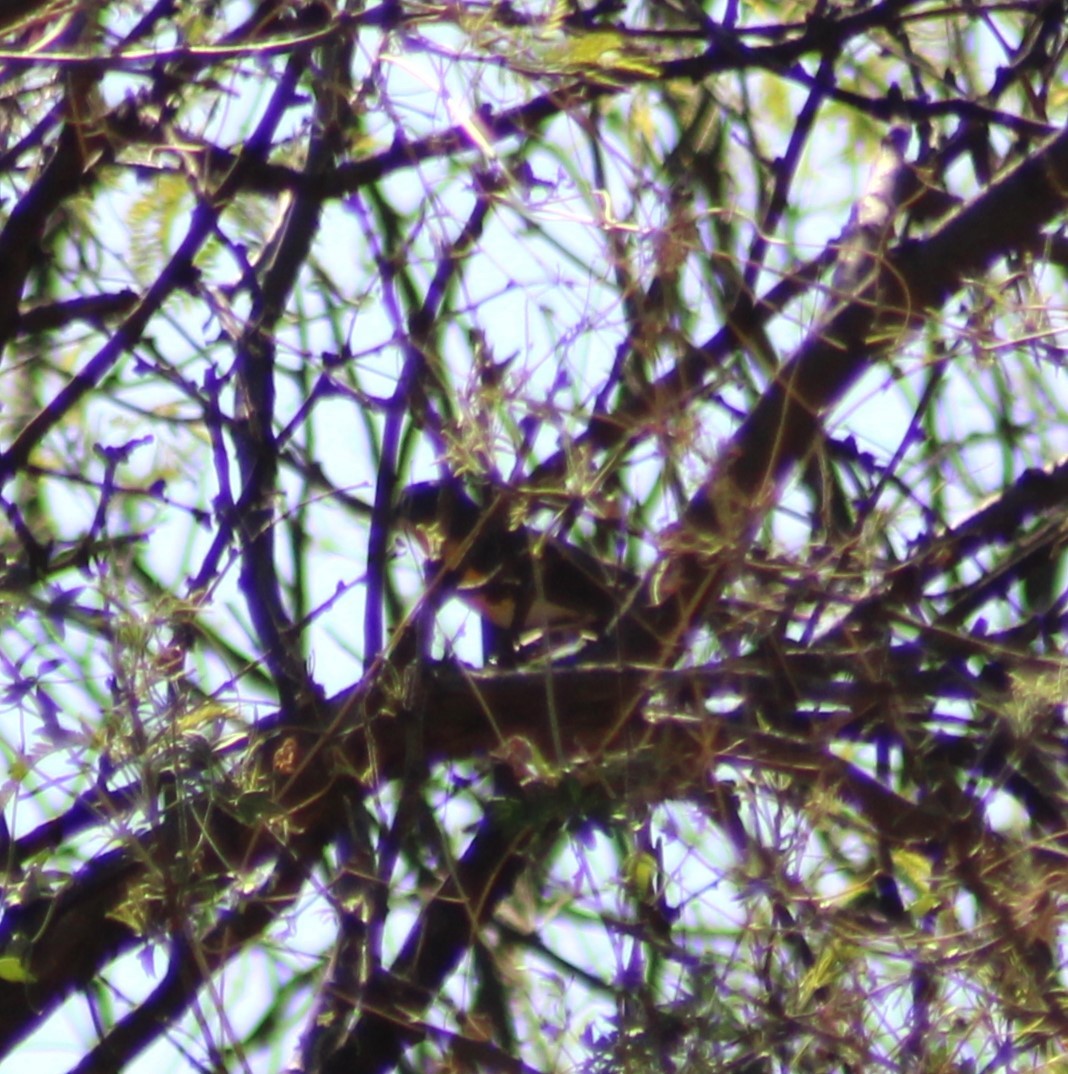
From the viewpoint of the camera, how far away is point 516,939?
2.52 meters

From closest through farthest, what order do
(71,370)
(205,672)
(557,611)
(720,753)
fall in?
(720,753), (205,672), (557,611), (71,370)

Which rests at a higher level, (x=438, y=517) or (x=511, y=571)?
(x=511, y=571)

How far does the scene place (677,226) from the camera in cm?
216

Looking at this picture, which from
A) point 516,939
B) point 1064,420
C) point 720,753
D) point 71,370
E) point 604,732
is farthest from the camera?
point 71,370

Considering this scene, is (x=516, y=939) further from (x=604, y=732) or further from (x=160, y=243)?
(x=160, y=243)

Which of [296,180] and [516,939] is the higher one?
[296,180]

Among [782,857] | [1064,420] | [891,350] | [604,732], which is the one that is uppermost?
[1064,420]

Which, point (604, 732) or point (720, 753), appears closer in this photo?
point (720, 753)

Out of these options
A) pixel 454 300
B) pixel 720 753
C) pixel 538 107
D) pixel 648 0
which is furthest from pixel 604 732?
pixel 648 0

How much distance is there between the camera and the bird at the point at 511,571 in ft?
7.37

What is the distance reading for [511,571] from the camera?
286cm

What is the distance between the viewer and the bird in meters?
2.25

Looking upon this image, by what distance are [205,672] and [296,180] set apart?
685mm

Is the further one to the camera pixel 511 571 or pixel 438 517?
pixel 511 571
